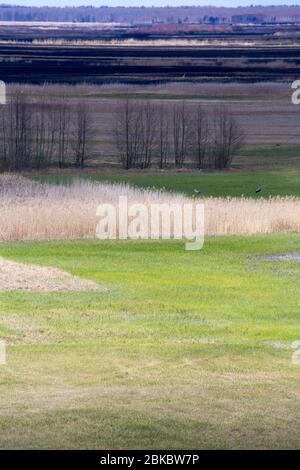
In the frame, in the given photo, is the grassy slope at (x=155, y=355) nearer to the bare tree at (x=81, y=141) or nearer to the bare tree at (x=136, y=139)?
the bare tree at (x=136, y=139)

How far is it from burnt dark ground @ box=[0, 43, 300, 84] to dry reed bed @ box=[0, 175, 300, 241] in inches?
1780

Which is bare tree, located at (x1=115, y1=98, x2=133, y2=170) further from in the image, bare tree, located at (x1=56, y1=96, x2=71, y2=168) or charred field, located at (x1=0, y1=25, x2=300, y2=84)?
charred field, located at (x1=0, y1=25, x2=300, y2=84)

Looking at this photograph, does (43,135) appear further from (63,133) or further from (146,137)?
(146,137)

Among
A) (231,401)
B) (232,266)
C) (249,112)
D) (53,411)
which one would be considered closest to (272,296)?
(232,266)

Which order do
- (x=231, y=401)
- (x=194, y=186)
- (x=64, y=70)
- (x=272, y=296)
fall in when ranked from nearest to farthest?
(x=231, y=401)
(x=272, y=296)
(x=194, y=186)
(x=64, y=70)

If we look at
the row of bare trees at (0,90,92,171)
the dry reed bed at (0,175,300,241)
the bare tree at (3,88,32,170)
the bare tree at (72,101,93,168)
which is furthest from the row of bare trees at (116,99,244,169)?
the dry reed bed at (0,175,300,241)

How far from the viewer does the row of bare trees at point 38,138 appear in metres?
44.1

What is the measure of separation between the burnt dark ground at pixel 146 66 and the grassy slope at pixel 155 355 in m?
57.4

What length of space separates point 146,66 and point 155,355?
295 feet

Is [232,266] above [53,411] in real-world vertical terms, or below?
below

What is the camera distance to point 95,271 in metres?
19.4

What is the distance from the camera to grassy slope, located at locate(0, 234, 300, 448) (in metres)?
9.13

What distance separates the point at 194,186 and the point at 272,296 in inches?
833

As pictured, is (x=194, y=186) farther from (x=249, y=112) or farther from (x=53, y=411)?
(x=53, y=411)
